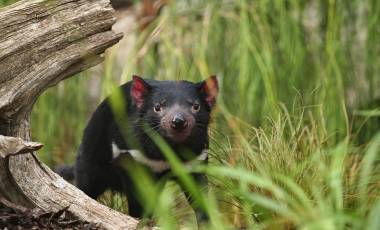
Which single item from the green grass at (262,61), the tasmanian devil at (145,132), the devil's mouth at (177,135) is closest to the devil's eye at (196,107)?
the tasmanian devil at (145,132)

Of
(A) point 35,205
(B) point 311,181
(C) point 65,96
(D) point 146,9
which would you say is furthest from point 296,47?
(A) point 35,205

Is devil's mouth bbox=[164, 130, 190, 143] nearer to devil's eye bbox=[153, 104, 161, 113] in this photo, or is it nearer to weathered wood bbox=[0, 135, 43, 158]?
devil's eye bbox=[153, 104, 161, 113]

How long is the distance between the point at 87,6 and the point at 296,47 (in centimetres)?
218

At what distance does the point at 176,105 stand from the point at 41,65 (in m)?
0.67

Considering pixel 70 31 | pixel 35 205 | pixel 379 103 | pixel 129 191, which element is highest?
pixel 70 31

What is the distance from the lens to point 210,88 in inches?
151

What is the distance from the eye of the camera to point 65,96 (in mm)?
5992

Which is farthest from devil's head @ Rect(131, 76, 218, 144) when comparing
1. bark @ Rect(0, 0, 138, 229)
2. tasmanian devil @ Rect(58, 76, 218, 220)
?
bark @ Rect(0, 0, 138, 229)

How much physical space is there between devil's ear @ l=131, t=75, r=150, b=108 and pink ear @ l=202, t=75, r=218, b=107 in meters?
0.25

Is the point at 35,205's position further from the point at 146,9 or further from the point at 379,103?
the point at 379,103

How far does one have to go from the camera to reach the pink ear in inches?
151

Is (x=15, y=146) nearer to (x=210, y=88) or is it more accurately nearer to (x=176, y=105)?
(x=176, y=105)

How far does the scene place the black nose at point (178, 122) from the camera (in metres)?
3.65

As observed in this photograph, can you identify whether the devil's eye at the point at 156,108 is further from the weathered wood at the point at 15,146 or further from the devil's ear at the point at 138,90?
the weathered wood at the point at 15,146
